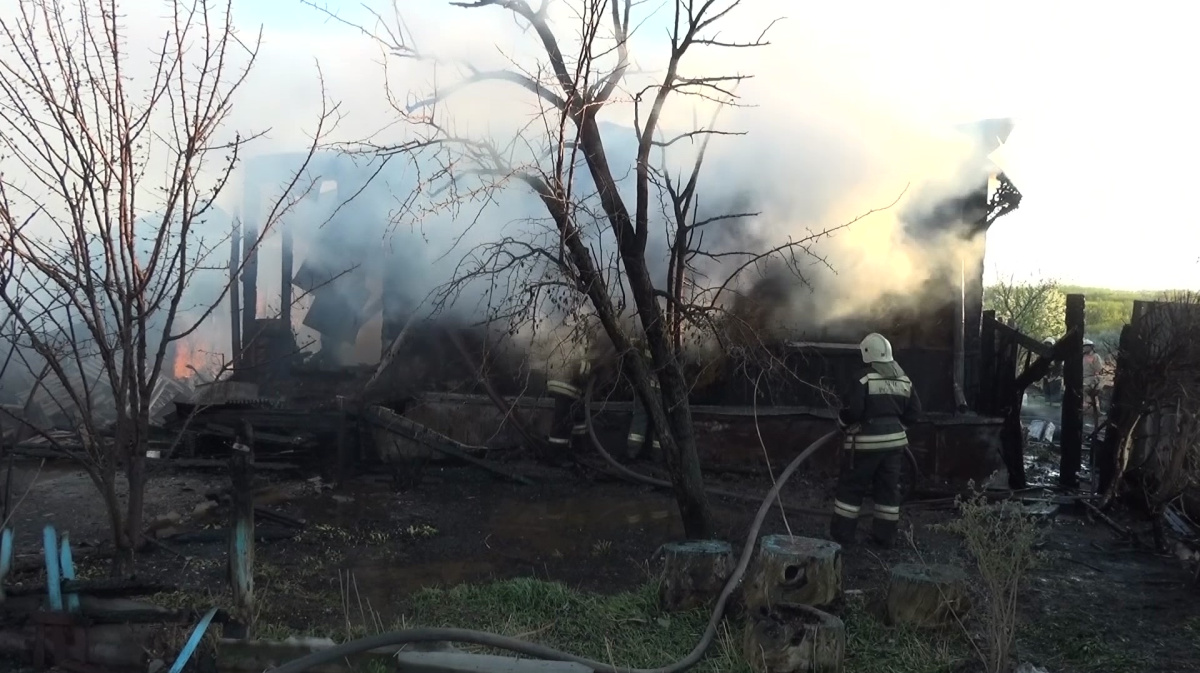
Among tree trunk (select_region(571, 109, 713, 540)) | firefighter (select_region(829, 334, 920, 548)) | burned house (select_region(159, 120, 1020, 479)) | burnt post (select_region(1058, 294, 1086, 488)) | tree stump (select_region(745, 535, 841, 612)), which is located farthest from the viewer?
burnt post (select_region(1058, 294, 1086, 488))

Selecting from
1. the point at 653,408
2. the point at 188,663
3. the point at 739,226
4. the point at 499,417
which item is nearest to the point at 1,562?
the point at 188,663

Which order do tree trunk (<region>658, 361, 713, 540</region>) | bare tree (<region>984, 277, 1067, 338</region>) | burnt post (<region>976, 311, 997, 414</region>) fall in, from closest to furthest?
tree trunk (<region>658, 361, 713, 540</region>) < burnt post (<region>976, 311, 997, 414</region>) < bare tree (<region>984, 277, 1067, 338</region>)

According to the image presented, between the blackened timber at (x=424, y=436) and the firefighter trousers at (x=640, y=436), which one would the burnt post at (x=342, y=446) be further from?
the firefighter trousers at (x=640, y=436)

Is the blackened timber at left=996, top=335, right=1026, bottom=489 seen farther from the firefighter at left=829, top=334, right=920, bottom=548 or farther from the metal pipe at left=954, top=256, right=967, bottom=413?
the firefighter at left=829, top=334, right=920, bottom=548

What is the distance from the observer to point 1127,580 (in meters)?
6.02

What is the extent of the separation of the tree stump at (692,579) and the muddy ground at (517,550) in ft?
2.19

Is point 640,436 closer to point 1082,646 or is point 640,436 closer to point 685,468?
point 685,468

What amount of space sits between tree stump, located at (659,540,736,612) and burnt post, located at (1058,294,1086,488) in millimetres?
6321

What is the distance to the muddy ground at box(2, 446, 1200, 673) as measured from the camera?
4871 mm

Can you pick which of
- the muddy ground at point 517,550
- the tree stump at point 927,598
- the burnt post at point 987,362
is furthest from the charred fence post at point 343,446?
the burnt post at point 987,362

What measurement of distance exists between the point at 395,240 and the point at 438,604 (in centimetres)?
665

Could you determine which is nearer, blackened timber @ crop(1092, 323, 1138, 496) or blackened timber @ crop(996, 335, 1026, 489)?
blackened timber @ crop(1092, 323, 1138, 496)

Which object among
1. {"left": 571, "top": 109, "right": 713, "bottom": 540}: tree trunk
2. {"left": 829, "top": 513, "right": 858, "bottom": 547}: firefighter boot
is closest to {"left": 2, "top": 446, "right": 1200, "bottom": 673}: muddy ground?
{"left": 829, "top": 513, "right": 858, "bottom": 547}: firefighter boot

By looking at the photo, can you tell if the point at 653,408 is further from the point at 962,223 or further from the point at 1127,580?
the point at 962,223
